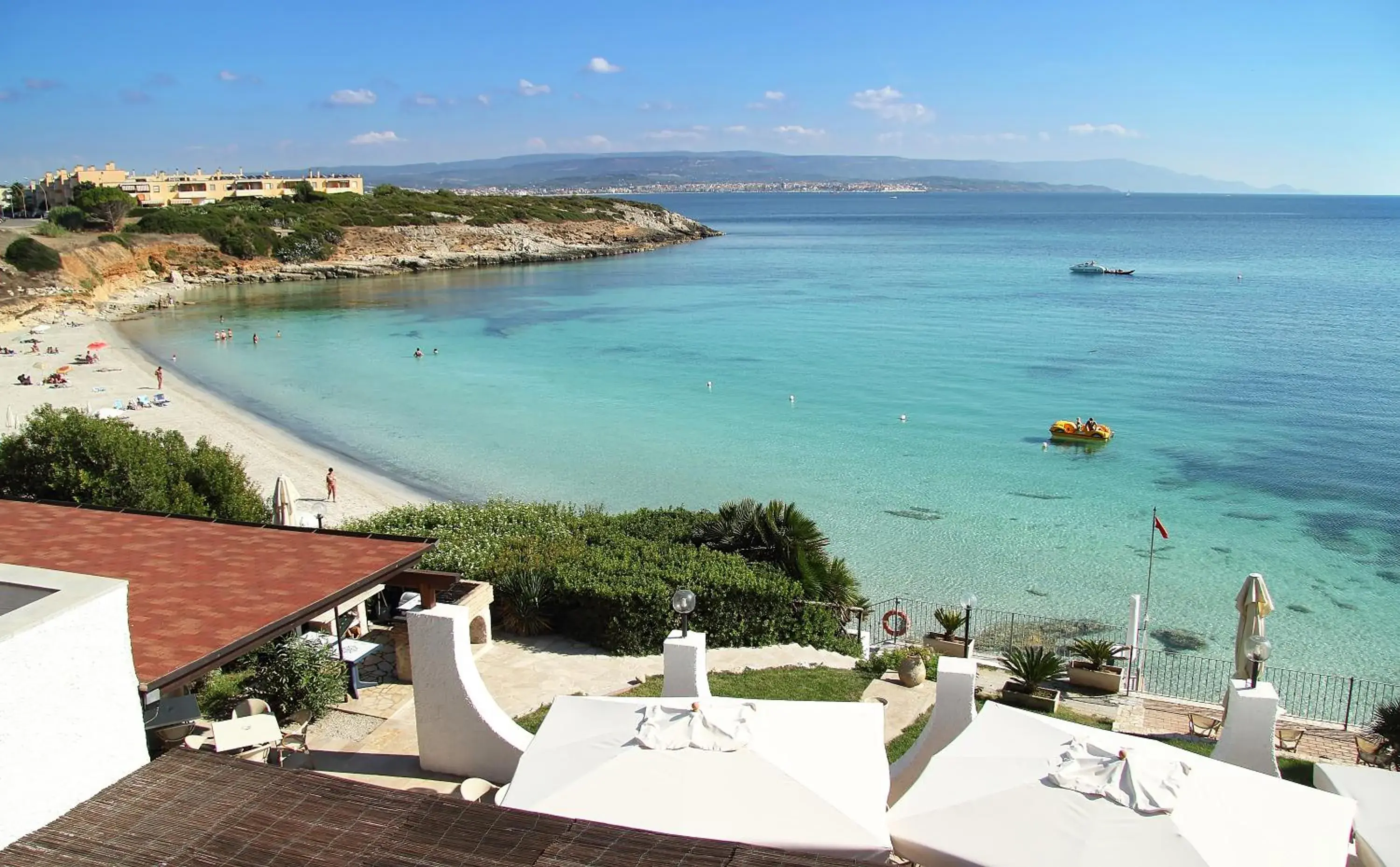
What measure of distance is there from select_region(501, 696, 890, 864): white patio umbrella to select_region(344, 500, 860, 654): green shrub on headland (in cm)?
522

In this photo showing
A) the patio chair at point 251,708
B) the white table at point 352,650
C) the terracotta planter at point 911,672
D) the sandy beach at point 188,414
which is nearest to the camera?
the patio chair at point 251,708

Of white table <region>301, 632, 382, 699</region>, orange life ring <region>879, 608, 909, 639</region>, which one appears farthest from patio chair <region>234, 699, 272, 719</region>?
orange life ring <region>879, 608, 909, 639</region>

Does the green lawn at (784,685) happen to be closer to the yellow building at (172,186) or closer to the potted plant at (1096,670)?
the potted plant at (1096,670)

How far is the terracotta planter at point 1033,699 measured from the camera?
11.6 m

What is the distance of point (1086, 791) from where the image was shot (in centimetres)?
607

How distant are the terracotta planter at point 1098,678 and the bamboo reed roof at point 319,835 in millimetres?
9003

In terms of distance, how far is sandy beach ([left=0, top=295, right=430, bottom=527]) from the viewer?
25172 millimetres

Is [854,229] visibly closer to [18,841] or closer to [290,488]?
[290,488]

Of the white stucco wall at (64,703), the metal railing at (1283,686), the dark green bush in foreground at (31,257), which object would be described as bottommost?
the metal railing at (1283,686)

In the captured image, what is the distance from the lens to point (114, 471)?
16.1 metres

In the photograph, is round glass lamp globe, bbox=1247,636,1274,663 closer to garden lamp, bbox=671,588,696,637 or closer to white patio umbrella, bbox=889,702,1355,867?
white patio umbrella, bbox=889,702,1355,867

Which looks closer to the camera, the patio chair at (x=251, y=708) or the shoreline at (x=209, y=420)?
the patio chair at (x=251, y=708)

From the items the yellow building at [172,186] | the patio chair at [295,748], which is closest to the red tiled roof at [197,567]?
the patio chair at [295,748]

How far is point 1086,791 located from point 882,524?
55.0 ft
